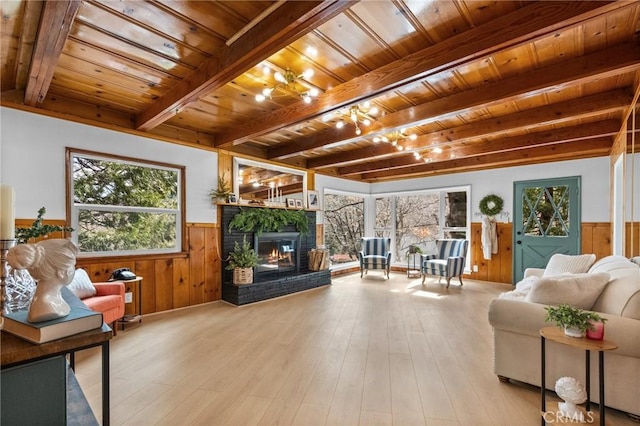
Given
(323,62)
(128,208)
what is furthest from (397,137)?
(128,208)

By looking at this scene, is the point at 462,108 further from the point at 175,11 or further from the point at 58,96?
the point at 58,96

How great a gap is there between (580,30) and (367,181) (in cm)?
567

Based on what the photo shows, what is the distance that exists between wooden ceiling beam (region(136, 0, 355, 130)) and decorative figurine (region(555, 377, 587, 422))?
2.35m

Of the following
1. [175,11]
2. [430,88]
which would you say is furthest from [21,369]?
[430,88]

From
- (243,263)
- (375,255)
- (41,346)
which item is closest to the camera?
(41,346)

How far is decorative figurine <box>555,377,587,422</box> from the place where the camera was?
161 cm

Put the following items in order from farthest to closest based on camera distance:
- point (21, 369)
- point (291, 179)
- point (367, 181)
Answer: point (367, 181)
point (291, 179)
point (21, 369)

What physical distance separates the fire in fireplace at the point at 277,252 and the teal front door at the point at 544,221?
4.16 m

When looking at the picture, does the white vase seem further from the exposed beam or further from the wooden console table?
the exposed beam

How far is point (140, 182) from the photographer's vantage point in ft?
12.6

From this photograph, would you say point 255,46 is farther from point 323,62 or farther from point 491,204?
point 491,204

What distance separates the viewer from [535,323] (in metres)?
2.07

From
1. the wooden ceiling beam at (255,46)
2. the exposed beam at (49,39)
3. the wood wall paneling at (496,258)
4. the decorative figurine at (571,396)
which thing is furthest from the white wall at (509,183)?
the decorative figurine at (571,396)

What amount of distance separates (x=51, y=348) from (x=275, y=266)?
4.47 meters
